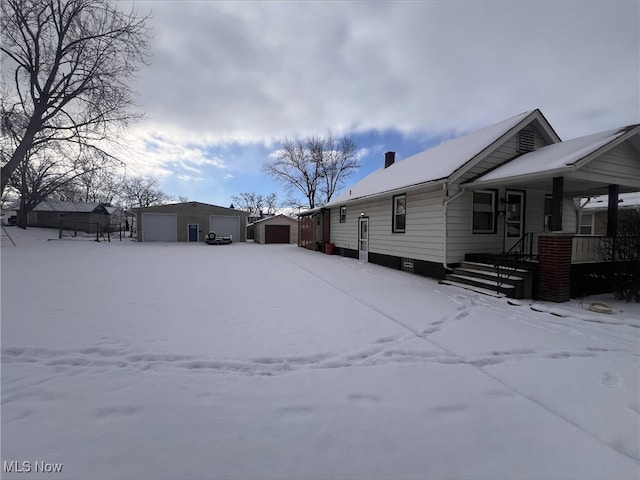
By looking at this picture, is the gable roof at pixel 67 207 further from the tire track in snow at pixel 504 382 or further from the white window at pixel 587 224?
the white window at pixel 587 224

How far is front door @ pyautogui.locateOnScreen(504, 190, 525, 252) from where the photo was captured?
346 inches

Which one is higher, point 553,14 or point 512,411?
point 553,14

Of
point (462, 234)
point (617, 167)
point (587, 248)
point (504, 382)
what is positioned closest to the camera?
point (504, 382)

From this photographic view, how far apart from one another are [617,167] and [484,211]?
3018 millimetres

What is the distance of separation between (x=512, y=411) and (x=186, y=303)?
5.22 metres

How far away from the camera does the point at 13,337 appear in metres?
3.50

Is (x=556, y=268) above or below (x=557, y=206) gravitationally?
below

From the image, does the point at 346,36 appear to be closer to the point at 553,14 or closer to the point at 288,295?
the point at 553,14

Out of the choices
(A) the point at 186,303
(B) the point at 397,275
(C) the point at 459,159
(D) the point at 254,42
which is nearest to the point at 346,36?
(D) the point at 254,42

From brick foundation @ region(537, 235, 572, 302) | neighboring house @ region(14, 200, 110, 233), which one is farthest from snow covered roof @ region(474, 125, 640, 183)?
neighboring house @ region(14, 200, 110, 233)

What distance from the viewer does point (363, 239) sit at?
1339 cm

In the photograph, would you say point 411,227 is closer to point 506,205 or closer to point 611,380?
point 506,205

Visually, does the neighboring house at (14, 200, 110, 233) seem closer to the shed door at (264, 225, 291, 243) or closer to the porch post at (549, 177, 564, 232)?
the shed door at (264, 225, 291, 243)

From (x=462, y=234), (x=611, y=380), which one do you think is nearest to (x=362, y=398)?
(x=611, y=380)
